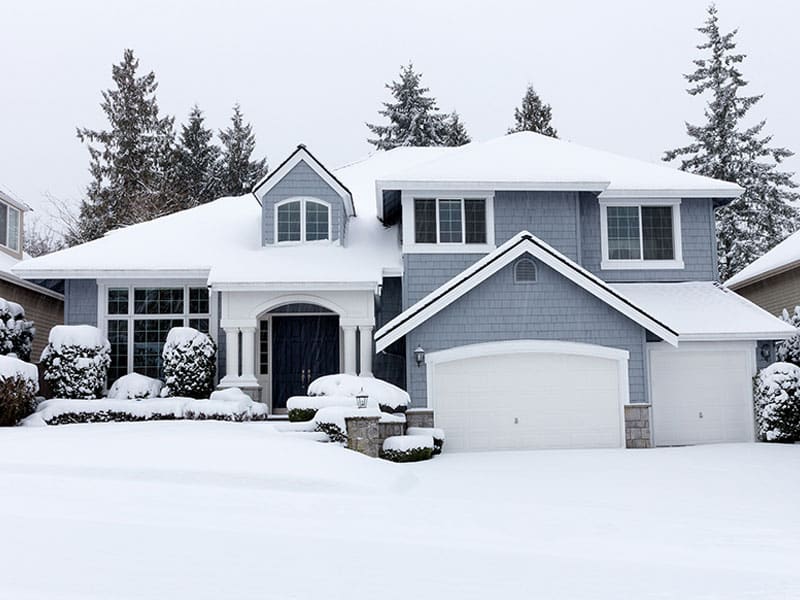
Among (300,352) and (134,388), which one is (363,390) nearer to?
(300,352)

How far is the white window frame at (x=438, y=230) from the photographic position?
18.3 metres

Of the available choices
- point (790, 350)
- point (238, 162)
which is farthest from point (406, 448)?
point (238, 162)

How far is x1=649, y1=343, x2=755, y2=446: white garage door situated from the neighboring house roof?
549cm

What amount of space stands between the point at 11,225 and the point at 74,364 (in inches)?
393

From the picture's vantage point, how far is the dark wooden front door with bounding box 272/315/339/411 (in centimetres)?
1930

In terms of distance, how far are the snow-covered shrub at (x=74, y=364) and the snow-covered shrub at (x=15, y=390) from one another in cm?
110

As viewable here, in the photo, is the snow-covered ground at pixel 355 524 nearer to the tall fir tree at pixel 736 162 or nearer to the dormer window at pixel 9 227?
the dormer window at pixel 9 227

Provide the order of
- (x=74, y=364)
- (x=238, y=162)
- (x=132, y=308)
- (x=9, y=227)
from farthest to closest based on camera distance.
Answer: (x=238, y=162) < (x=9, y=227) < (x=132, y=308) < (x=74, y=364)

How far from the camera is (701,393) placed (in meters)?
17.7

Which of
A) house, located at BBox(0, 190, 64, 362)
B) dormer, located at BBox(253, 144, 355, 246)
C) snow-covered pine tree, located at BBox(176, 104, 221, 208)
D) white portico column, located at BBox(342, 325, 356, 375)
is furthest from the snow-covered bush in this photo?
snow-covered pine tree, located at BBox(176, 104, 221, 208)

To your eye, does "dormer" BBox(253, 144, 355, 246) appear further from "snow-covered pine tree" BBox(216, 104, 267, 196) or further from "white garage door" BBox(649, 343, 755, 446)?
"snow-covered pine tree" BBox(216, 104, 267, 196)

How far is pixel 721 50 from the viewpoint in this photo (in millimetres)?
35156

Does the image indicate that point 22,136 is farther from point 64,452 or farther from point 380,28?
point 64,452

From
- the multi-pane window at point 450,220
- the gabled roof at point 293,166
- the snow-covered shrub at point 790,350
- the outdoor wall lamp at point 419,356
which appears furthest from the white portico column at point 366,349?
the snow-covered shrub at point 790,350
